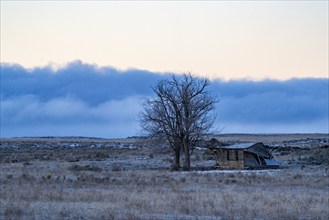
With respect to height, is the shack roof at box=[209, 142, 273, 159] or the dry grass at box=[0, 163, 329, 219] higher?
the shack roof at box=[209, 142, 273, 159]

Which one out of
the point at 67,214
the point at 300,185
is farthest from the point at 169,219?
the point at 300,185

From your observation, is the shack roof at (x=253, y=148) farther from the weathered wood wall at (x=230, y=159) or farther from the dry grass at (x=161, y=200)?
the dry grass at (x=161, y=200)

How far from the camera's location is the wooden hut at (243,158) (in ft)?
164

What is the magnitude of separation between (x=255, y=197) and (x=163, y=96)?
28.6 metres

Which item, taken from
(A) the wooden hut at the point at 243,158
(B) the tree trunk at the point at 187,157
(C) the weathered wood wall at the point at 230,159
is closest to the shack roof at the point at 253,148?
(A) the wooden hut at the point at 243,158

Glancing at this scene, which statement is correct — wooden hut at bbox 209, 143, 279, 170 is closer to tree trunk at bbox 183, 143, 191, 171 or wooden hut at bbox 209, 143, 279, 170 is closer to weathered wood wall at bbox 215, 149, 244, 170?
weathered wood wall at bbox 215, 149, 244, 170

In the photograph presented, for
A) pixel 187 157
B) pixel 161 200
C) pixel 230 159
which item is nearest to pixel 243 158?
pixel 230 159

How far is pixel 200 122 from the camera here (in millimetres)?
51781

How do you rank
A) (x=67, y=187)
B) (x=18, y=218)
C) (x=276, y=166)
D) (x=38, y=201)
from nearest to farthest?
(x=18, y=218)
(x=38, y=201)
(x=67, y=187)
(x=276, y=166)

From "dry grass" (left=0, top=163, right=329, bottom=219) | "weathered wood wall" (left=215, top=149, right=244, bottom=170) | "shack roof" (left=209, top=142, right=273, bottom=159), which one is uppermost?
"shack roof" (left=209, top=142, right=273, bottom=159)

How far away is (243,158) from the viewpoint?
5000 cm

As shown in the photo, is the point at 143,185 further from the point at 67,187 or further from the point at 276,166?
the point at 276,166

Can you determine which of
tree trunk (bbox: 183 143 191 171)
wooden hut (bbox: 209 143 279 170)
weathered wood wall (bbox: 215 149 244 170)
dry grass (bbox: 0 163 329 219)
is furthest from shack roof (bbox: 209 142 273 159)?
dry grass (bbox: 0 163 329 219)

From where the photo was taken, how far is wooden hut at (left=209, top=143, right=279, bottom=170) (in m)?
50.1
